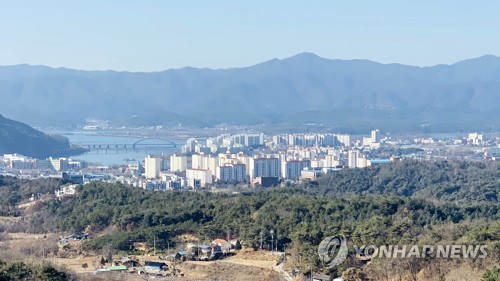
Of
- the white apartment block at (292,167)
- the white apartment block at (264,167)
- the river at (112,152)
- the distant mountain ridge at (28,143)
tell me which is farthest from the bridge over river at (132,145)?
the white apartment block at (264,167)

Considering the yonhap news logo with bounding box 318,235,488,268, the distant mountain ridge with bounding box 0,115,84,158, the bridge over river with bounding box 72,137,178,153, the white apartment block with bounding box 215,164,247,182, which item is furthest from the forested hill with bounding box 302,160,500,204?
the bridge over river with bounding box 72,137,178,153

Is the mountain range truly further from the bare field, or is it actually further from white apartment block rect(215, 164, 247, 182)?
the bare field

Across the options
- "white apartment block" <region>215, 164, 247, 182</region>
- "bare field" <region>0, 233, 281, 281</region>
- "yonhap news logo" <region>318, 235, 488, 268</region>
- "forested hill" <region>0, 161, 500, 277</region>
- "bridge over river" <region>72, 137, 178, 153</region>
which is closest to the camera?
"yonhap news logo" <region>318, 235, 488, 268</region>

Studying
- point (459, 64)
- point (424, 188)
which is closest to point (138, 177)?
point (424, 188)

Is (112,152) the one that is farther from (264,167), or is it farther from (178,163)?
(264,167)

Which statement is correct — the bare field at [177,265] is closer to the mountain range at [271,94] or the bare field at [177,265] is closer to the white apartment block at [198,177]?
the white apartment block at [198,177]

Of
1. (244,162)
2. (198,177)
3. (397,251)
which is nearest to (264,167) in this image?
(244,162)
